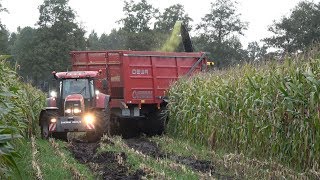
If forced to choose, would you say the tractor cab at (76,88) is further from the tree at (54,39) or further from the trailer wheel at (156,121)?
the tree at (54,39)

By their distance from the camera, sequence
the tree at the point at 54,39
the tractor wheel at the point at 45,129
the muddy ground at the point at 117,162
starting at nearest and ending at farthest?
the muddy ground at the point at 117,162
the tractor wheel at the point at 45,129
the tree at the point at 54,39

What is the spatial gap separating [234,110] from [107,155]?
2.86 metres

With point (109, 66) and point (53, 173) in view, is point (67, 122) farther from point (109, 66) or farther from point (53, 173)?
point (53, 173)

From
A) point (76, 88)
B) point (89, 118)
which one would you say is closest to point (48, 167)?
point (89, 118)

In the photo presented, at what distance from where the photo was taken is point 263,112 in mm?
8859

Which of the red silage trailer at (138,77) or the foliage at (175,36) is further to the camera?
the foliage at (175,36)

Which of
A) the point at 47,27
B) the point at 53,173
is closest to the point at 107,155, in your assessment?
the point at 53,173

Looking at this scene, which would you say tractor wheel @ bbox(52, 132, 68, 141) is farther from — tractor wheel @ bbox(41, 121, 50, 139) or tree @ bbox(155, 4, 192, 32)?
tree @ bbox(155, 4, 192, 32)

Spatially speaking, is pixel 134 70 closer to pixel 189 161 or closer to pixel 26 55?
pixel 189 161

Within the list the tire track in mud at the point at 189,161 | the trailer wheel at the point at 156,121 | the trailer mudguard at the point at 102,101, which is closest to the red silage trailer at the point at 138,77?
the trailer wheel at the point at 156,121

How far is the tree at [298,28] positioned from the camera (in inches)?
1716

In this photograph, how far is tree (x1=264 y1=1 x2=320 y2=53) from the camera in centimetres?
4359

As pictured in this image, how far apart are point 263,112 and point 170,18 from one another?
186 feet

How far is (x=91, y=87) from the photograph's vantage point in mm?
13711
